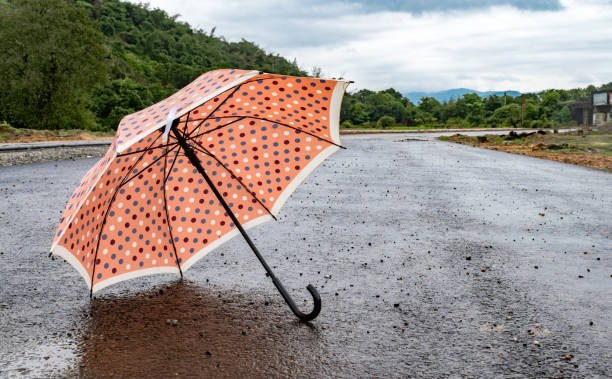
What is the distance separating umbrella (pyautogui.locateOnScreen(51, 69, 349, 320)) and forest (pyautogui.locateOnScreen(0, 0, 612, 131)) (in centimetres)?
3789

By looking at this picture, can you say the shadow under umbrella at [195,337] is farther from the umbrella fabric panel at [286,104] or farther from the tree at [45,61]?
the tree at [45,61]

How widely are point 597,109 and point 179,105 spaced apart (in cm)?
6678

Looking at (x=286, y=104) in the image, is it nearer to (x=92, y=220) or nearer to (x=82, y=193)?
(x=82, y=193)

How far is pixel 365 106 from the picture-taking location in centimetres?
10044

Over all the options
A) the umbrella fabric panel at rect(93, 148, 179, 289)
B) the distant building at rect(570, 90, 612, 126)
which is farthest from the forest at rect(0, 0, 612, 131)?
the umbrella fabric panel at rect(93, 148, 179, 289)

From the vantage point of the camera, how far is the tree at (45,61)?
37.2 meters

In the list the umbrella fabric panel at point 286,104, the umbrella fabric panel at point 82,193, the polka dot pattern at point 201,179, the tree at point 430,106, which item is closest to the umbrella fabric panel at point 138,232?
the polka dot pattern at point 201,179

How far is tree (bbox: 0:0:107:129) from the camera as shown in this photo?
1465 inches

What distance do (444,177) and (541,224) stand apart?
512 centimetres

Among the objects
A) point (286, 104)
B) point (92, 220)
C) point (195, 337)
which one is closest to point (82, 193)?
point (92, 220)

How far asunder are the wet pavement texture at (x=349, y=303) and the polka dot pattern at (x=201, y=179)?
49 cm

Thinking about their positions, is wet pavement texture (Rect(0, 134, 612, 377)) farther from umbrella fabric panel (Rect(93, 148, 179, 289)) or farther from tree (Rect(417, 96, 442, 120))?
tree (Rect(417, 96, 442, 120))

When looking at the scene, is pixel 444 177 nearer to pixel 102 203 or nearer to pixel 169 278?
pixel 169 278

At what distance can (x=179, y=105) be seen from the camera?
3291 millimetres
